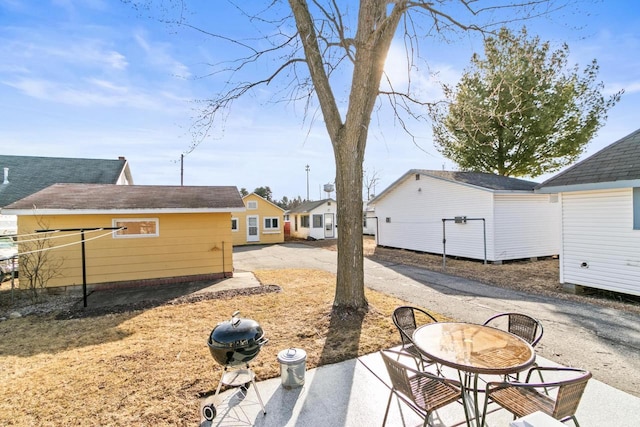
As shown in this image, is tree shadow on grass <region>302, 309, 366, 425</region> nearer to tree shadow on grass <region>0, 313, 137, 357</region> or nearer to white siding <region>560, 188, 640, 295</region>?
tree shadow on grass <region>0, 313, 137, 357</region>

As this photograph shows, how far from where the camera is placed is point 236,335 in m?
2.71

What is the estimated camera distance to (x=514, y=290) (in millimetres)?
7707

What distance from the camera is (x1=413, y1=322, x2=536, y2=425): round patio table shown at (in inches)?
88.3

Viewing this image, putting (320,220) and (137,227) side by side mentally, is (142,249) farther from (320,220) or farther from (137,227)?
(320,220)

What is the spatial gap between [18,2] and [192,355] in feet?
22.1

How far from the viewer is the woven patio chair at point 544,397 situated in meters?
1.90

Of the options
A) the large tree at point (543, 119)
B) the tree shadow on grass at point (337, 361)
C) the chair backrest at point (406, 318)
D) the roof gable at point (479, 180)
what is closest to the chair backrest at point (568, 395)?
the chair backrest at point (406, 318)

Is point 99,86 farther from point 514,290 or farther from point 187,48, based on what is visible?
point 514,290

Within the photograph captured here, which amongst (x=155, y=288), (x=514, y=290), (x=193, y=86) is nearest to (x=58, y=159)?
(x=155, y=288)

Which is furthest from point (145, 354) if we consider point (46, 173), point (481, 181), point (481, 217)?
point (46, 173)

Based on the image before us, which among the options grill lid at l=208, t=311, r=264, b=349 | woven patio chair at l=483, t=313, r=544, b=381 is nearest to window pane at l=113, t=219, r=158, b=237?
grill lid at l=208, t=311, r=264, b=349

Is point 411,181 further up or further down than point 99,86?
further down

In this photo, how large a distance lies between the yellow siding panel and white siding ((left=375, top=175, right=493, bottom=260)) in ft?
31.8

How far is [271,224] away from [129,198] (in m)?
13.2
